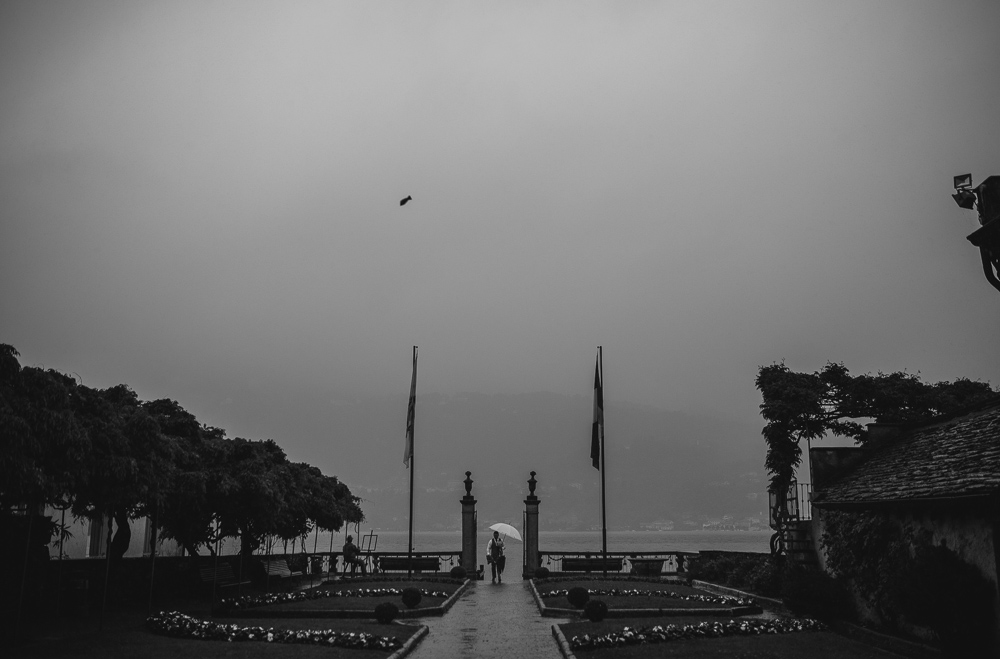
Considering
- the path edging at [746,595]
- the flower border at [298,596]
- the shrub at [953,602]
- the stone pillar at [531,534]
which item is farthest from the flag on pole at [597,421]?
the shrub at [953,602]

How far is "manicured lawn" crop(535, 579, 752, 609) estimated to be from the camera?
72.2ft

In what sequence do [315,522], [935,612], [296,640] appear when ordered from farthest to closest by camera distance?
[315,522]
[296,640]
[935,612]

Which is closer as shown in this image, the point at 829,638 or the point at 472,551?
the point at 829,638

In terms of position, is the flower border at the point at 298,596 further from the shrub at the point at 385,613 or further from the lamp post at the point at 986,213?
the lamp post at the point at 986,213

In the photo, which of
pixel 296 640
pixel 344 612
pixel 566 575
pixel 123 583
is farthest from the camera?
pixel 566 575

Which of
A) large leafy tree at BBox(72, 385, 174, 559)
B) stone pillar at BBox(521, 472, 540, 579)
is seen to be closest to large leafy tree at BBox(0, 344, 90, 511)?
large leafy tree at BBox(72, 385, 174, 559)

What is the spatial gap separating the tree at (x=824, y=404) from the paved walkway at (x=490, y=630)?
936 centimetres

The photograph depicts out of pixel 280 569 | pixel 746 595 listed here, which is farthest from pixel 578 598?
pixel 280 569

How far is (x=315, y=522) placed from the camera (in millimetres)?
38750

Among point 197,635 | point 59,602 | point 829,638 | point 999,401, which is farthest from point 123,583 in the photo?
point 999,401

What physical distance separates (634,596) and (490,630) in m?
7.38

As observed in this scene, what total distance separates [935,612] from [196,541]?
2330 cm

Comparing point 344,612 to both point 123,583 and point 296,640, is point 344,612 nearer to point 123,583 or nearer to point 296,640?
point 296,640

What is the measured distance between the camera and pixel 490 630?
60.6 feet
